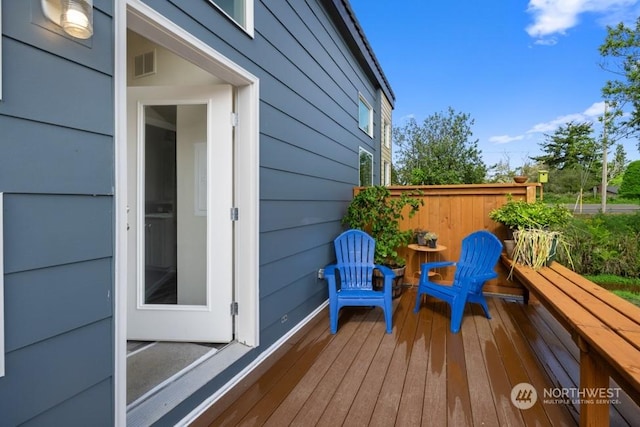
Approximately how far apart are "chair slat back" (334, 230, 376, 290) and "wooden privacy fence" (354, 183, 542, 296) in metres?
1.21

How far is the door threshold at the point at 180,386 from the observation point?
1.53 m

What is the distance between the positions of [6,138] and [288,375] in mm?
1881

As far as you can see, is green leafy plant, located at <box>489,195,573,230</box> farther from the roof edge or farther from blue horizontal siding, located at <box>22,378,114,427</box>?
blue horizontal siding, located at <box>22,378,114,427</box>

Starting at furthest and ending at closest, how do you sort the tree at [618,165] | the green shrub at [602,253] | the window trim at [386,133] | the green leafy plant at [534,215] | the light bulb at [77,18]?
the tree at [618,165] → the window trim at [386,133] → the green shrub at [602,253] → the green leafy plant at [534,215] → the light bulb at [77,18]

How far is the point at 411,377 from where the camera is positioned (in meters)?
2.13

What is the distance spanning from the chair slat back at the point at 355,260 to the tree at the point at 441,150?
20.5 feet

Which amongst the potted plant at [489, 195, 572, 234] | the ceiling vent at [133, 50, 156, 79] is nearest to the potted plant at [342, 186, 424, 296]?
the potted plant at [489, 195, 572, 234]

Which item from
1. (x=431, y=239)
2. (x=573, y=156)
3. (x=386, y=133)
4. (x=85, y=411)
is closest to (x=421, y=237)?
(x=431, y=239)

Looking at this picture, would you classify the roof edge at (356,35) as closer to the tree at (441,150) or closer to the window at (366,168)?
the window at (366,168)

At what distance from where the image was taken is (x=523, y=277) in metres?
2.81

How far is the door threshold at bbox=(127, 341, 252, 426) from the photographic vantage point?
153cm

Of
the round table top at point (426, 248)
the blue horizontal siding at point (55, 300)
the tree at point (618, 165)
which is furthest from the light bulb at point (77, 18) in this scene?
the tree at point (618, 165)

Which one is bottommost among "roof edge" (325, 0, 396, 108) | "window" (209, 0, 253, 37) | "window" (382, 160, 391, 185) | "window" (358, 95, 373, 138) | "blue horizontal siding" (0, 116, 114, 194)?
"blue horizontal siding" (0, 116, 114, 194)

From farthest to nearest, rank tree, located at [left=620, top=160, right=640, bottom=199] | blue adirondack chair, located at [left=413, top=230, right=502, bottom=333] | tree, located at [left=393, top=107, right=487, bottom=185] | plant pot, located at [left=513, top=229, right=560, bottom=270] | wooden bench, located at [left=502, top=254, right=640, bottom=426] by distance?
tree, located at [left=620, top=160, right=640, bottom=199] < tree, located at [left=393, top=107, right=487, bottom=185] < plant pot, located at [left=513, top=229, right=560, bottom=270] < blue adirondack chair, located at [left=413, top=230, right=502, bottom=333] < wooden bench, located at [left=502, top=254, right=640, bottom=426]
